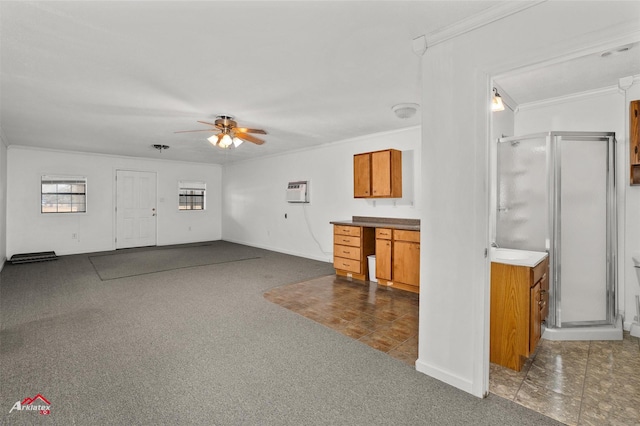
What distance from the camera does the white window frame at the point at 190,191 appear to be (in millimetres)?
9266

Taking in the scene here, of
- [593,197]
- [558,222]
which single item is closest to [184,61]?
[558,222]

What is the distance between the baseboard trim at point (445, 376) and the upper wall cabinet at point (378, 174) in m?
3.19

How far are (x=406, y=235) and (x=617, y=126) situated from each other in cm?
258

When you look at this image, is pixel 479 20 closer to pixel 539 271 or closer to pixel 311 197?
pixel 539 271

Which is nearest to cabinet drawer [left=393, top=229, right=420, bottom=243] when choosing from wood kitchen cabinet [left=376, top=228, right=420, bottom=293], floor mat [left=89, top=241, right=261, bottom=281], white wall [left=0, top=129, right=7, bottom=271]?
wood kitchen cabinet [left=376, top=228, right=420, bottom=293]

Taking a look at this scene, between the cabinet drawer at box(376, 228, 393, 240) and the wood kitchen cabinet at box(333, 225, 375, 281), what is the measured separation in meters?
0.38

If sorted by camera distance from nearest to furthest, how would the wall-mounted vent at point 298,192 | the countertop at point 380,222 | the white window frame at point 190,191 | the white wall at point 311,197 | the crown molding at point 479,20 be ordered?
the crown molding at point 479,20 → the countertop at point 380,222 → the white wall at point 311,197 → the wall-mounted vent at point 298,192 → the white window frame at point 190,191

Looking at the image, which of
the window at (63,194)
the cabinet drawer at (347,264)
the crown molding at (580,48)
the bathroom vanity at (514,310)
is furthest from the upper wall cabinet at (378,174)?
the window at (63,194)

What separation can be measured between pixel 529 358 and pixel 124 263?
6949 mm

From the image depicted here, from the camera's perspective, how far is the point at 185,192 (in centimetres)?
938

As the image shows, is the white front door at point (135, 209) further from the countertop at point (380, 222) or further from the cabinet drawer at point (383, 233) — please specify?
the cabinet drawer at point (383, 233)

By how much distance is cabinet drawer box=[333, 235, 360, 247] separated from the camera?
5234 mm

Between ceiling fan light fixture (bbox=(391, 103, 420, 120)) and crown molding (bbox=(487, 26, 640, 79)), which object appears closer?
crown molding (bbox=(487, 26, 640, 79))

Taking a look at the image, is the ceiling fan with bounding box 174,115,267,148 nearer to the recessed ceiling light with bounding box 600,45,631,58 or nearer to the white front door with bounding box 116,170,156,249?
the recessed ceiling light with bounding box 600,45,631,58
